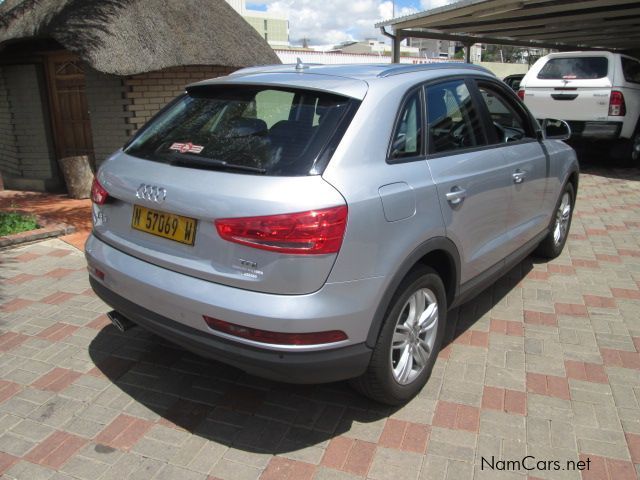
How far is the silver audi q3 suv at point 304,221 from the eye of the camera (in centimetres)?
236

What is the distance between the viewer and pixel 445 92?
3.36 meters

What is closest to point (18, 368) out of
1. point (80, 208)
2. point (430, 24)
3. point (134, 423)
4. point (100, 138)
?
point (134, 423)

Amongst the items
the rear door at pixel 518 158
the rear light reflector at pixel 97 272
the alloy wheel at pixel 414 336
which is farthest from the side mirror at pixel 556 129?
the rear light reflector at pixel 97 272

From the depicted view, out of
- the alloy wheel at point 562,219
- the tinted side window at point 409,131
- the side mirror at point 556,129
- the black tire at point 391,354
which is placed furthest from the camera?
the alloy wheel at point 562,219

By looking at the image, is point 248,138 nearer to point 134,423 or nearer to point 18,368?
point 134,423

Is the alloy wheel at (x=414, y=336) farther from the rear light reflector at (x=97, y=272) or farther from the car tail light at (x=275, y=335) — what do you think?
the rear light reflector at (x=97, y=272)

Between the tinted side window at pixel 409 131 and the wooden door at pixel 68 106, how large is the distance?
6.81 metres

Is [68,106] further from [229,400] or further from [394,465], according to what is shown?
[394,465]

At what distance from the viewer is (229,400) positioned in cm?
314

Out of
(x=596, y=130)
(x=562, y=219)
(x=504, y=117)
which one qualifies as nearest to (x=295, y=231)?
(x=504, y=117)

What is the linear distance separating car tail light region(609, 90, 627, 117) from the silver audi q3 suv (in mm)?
7623

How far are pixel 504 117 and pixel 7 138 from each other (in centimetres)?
813

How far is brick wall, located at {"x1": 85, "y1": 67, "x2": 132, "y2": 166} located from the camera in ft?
24.6

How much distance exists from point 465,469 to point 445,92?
2.12 meters
